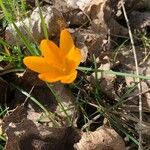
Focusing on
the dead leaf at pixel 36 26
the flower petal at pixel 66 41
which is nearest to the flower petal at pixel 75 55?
the flower petal at pixel 66 41

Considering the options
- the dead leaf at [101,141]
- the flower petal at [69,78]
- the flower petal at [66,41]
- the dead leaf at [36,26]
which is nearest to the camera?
the flower petal at [69,78]

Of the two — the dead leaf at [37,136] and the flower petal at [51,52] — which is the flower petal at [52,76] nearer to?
the flower petal at [51,52]

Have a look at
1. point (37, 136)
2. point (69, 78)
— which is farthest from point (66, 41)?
point (37, 136)

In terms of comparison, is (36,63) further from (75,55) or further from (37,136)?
(37,136)

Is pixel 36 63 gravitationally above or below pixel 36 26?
above

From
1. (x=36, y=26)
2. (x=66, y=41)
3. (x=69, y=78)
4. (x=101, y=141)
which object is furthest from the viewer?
(x=36, y=26)
